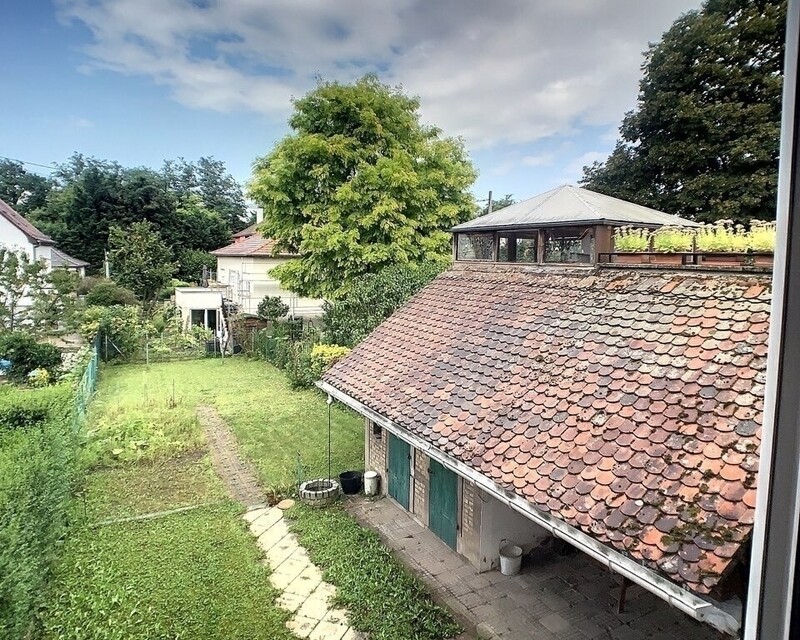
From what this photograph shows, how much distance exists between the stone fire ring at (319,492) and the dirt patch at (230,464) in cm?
60

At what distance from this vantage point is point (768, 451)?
81 cm

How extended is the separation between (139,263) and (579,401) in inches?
805

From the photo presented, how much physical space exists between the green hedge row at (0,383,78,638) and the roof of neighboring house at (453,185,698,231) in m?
6.40

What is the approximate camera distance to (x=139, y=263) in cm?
2094

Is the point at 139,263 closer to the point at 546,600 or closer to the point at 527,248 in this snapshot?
the point at 527,248

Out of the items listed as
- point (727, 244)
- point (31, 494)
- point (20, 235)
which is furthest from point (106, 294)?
point (727, 244)

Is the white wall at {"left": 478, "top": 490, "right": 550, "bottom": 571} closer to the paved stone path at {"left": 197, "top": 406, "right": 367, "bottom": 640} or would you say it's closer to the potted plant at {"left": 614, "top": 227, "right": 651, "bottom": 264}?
the paved stone path at {"left": 197, "top": 406, "right": 367, "bottom": 640}

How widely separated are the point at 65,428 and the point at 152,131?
7677 millimetres

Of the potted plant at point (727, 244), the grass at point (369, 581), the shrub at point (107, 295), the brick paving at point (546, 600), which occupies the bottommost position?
the brick paving at point (546, 600)

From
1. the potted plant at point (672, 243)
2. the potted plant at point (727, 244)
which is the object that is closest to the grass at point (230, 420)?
the potted plant at point (672, 243)

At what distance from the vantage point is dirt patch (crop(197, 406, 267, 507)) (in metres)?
7.84

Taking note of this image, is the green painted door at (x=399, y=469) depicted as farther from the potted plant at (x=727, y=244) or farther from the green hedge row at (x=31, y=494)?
the potted plant at (x=727, y=244)

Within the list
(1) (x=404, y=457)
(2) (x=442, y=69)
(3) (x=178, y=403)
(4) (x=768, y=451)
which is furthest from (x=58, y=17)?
(3) (x=178, y=403)

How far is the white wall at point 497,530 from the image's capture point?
5.72 m
